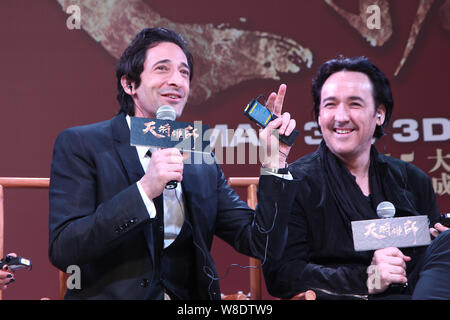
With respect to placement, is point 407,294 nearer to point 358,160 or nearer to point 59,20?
point 358,160

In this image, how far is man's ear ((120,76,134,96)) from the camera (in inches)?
86.6

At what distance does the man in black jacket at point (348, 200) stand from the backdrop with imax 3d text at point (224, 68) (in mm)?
694

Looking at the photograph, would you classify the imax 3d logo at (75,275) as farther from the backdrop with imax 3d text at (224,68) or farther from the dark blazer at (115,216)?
the backdrop with imax 3d text at (224,68)

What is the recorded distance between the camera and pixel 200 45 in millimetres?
3221

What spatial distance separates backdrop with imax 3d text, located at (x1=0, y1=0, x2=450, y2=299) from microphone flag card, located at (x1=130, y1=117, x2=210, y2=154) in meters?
1.41

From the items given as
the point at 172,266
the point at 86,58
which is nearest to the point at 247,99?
the point at 86,58

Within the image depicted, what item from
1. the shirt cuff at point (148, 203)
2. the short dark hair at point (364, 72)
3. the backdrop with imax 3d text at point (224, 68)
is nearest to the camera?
the shirt cuff at point (148, 203)

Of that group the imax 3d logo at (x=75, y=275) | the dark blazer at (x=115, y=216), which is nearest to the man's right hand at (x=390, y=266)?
the dark blazer at (x=115, y=216)

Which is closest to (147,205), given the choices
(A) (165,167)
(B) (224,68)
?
(A) (165,167)

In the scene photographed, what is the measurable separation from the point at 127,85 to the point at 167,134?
0.62m

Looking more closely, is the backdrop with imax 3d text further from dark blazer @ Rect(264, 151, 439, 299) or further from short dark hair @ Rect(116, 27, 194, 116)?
short dark hair @ Rect(116, 27, 194, 116)

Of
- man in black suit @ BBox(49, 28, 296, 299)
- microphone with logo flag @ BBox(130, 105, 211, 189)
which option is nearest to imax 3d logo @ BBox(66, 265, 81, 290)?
man in black suit @ BBox(49, 28, 296, 299)

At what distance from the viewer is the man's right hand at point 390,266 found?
6.32ft

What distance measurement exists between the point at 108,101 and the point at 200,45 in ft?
1.95
